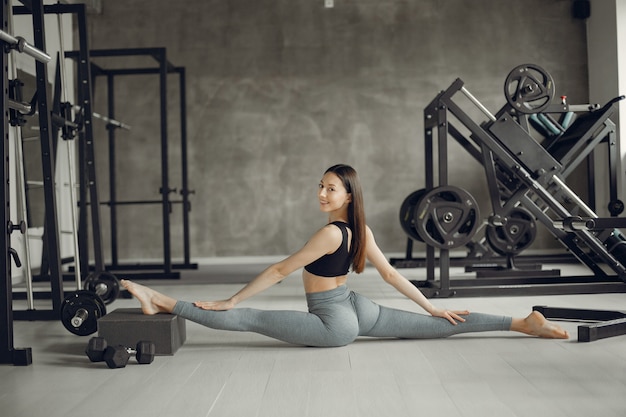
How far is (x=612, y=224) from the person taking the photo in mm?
3650

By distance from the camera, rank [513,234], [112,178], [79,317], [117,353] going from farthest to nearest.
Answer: [112,178]
[513,234]
[79,317]
[117,353]

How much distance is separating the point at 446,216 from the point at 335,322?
1944 mm

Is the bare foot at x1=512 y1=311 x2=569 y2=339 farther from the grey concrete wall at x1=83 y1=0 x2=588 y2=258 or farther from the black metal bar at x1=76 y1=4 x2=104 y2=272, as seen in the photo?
the grey concrete wall at x1=83 y1=0 x2=588 y2=258

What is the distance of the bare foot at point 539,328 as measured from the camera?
3150mm

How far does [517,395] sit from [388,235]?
591cm

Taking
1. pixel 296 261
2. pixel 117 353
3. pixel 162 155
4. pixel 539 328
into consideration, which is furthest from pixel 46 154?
pixel 539 328

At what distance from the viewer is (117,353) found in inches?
108

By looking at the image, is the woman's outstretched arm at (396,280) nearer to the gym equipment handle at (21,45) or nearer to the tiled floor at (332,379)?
the tiled floor at (332,379)

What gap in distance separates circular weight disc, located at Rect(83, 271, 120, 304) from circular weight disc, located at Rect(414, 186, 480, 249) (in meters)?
2.13

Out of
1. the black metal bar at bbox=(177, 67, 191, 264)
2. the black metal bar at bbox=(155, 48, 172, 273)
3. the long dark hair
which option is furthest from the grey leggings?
the black metal bar at bbox=(177, 67, 191, 264)

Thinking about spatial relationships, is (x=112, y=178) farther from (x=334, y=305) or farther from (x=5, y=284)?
(x=334, y=305)

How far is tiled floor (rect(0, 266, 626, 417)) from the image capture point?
7.23 ft

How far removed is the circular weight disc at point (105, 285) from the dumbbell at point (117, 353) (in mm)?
1766

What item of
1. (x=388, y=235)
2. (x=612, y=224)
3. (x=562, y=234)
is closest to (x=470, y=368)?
(x=612, y=224)
